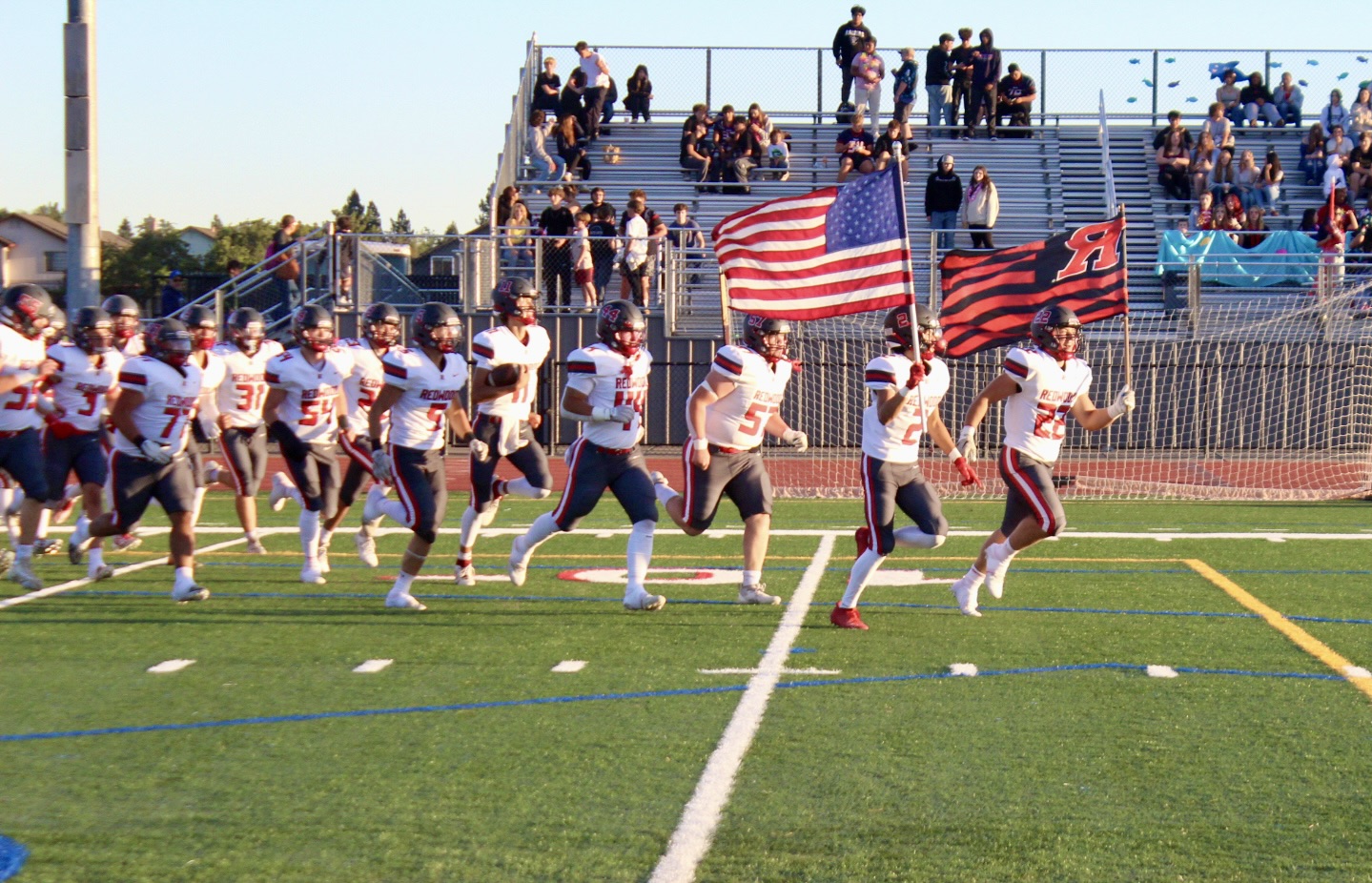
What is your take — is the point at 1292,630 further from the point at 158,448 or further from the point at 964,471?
the point at 158,448

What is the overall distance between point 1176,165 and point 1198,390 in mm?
4736

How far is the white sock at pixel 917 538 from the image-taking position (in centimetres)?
786

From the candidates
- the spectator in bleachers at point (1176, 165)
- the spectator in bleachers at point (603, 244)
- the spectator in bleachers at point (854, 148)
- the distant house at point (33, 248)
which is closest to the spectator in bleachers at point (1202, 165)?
the spectator in bleachers at point (1176, 165)

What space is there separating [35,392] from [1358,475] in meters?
13.7

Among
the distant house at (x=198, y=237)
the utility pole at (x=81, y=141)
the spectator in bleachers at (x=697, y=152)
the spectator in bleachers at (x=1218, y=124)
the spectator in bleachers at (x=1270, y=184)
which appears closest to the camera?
the utility pole at (x=81, y=141)

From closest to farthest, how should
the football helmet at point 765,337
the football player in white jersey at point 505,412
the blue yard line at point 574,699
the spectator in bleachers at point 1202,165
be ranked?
the blue yard line at point 574,699
the football helmet at point 765,337
the football player in white jersey at point 505,412
the spectator in bleachers at point 1202,165

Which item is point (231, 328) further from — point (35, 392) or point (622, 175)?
point (622, 175)

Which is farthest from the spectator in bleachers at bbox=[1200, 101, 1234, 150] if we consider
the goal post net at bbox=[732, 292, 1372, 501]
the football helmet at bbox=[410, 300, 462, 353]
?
the football helmet at bbox=[410, 300, 462, 353]

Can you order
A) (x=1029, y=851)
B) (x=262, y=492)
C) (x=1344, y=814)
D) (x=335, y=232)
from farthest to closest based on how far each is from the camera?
(x=335, y=232) < (x=262, y=492) < (x=1344, y=814) < (x=1029, y=851)

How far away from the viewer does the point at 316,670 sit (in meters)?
6.59

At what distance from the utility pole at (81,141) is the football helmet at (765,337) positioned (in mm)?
6985

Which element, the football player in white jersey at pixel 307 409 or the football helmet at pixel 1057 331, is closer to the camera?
the football helmet at pixel 1057 331

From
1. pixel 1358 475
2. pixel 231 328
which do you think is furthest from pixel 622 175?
pixel 231 328

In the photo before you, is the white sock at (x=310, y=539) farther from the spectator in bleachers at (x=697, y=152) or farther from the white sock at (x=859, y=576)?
the spectator in bleachers at (x=697, y=152)
